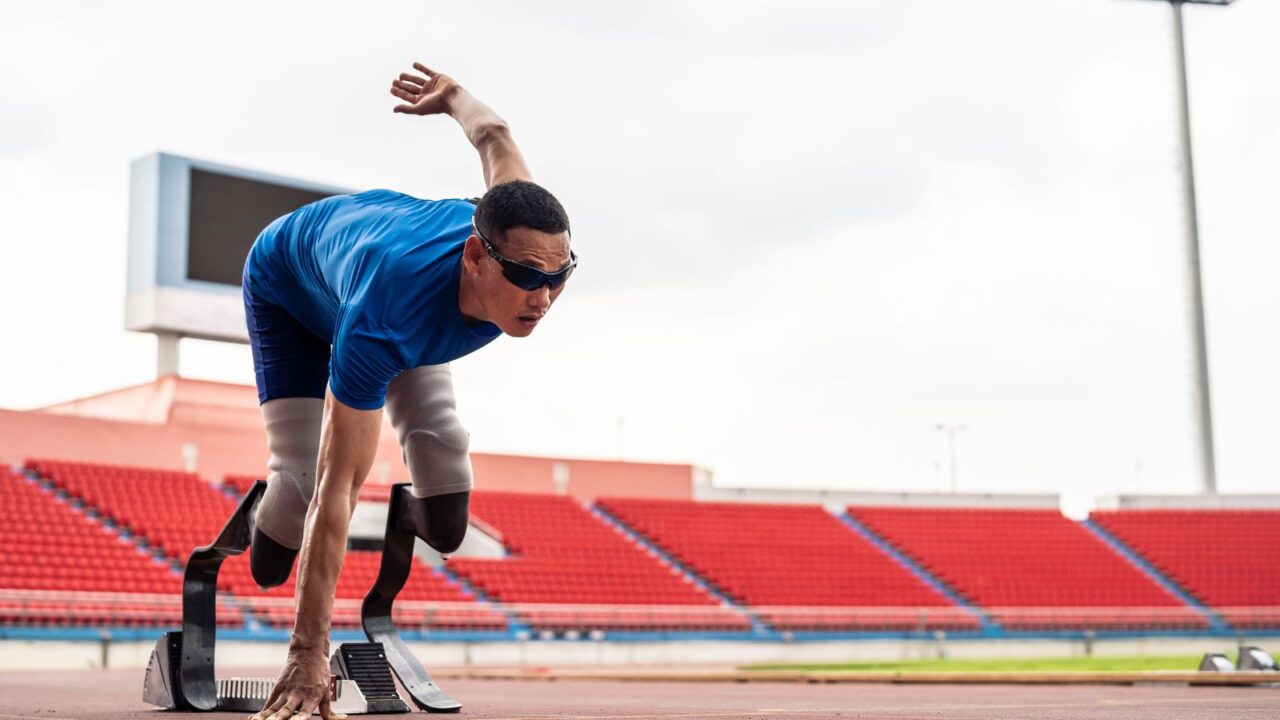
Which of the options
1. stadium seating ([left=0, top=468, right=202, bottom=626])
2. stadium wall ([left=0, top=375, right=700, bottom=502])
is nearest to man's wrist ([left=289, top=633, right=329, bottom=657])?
stadium seating ([left=0, top=468, right=202, bottom=626])

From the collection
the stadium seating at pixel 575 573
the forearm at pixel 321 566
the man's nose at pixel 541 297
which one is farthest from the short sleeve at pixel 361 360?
the stadium seating at pixel 575 573

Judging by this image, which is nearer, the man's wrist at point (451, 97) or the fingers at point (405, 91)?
the man's wrist at point (451, 97)

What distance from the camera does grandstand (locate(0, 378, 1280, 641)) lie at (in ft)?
62.7

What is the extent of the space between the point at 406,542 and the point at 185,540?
1705cm

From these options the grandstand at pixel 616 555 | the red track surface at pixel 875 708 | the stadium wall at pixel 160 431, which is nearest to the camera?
the red track surface at pixel 875 708

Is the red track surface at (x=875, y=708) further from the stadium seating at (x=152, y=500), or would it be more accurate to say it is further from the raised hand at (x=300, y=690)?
the stadium seating at (x=152, y=500)

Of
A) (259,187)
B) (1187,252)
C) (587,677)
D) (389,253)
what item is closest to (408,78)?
(389,253)

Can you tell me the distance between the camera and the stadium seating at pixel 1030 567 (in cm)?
2439

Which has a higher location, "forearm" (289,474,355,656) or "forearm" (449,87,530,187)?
"forearm" (449,87,530,187)

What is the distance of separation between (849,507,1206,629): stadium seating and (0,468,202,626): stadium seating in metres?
14.1

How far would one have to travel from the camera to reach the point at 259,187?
74.0 feet

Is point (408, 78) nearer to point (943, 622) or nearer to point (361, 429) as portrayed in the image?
point (361, 429)

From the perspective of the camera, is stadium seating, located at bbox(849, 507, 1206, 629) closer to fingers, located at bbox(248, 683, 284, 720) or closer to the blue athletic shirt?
the blue athletic shirt

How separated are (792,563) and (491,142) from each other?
74.0 ft
